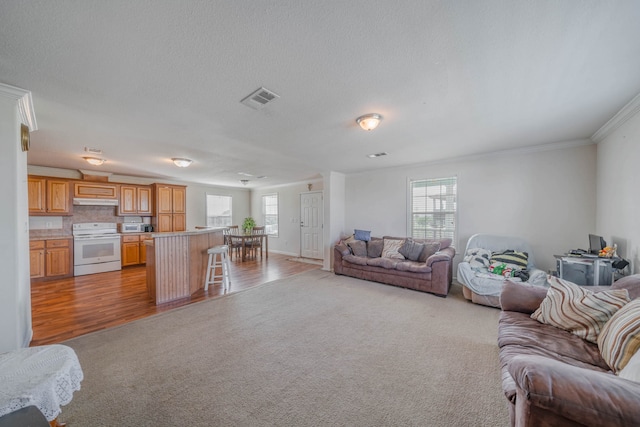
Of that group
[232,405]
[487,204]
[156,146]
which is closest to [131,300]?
[156,146]

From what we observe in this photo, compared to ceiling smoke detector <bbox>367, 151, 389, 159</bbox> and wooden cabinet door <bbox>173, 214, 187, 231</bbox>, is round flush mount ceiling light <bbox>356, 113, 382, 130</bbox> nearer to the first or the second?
ceiling smoke detector <bbox>367, 151, 389, 159</bbox>

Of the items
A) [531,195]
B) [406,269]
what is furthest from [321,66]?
[531,195]

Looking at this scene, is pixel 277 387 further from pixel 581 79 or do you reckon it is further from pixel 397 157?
pixel 397 157

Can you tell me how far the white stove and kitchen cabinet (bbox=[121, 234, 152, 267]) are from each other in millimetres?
129

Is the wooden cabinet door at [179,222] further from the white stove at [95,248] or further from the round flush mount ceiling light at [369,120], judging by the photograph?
the round flush mount ceiling light at [369,120]

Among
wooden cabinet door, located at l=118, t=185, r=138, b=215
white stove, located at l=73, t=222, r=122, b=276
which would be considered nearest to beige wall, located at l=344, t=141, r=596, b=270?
wooden cabinet door, located at l=118, t=185, r=138, b=215

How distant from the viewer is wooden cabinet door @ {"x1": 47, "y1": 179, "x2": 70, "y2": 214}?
4.85m

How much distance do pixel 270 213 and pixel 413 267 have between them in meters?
5.86

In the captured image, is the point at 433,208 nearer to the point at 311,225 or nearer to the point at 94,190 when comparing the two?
the point at 311,225

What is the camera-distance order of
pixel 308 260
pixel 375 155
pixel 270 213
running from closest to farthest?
pixel 375 155 < pixel 308 260 < pixel 270 213

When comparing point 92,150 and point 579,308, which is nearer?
point 579,308

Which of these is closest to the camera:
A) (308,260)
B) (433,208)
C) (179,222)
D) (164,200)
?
(433,208)

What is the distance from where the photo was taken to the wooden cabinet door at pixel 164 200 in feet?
20.6

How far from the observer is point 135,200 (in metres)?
6.03
